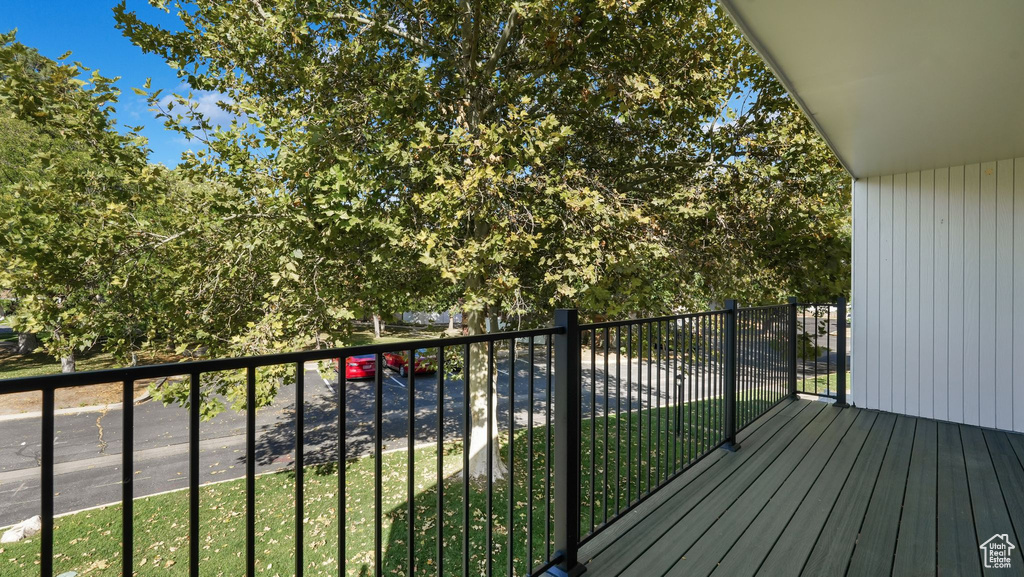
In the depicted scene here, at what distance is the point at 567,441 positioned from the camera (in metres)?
1.79

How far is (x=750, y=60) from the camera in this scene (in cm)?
455

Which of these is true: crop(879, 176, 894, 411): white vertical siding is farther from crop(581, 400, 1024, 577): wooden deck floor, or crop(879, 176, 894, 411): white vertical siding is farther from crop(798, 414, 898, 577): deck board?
→ crop(798, 414, 898, 577): deck board

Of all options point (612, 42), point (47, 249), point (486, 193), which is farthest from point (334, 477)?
point (612, 42)

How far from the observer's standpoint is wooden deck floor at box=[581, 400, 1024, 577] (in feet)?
6.15

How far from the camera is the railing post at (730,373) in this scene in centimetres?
313

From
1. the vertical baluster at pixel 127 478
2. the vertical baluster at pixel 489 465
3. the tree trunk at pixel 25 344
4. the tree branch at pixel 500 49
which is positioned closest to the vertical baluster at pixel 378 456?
the vertical baluster at pixel 489 465

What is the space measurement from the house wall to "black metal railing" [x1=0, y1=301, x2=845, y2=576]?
569mm

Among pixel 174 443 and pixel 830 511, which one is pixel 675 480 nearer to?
pixel 830 511

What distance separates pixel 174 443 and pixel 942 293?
10.9 meters

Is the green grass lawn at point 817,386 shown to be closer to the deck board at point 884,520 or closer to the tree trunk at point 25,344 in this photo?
the deck board at point 884,520

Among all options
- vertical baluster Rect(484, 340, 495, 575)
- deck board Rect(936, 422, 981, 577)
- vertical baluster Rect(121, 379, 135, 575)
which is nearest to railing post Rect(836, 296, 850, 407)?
deck board Rect(936, 422, 981, 577)

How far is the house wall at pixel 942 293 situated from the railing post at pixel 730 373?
2.10m

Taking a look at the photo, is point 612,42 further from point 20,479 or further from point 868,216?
point 20,479

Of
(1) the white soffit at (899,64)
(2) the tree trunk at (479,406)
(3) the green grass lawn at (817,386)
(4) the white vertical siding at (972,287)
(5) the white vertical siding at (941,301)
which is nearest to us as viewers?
(1) the white soffit at (899,64)
